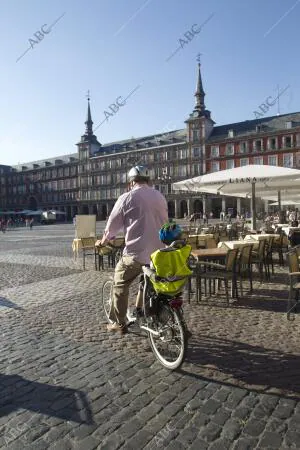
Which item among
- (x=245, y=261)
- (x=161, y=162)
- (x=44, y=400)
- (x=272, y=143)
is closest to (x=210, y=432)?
(x=44, y=400)

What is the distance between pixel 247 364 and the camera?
3.68 meters

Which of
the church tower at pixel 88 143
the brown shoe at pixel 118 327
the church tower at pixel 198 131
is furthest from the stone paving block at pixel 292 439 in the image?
the church tower at pixel 88 143

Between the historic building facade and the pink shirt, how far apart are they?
3884cm

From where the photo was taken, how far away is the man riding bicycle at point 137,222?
415 centimetres

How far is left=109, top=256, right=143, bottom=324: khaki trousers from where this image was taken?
167 inches

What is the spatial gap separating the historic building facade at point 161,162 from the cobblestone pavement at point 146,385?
38376 mm

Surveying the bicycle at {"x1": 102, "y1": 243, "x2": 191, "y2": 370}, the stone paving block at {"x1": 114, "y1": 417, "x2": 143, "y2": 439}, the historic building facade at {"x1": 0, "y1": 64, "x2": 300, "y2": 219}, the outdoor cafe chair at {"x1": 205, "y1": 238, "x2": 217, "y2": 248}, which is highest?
the historic building facade at {"x1": 0, "y1": 64, "x2": 300, "y2": 219}

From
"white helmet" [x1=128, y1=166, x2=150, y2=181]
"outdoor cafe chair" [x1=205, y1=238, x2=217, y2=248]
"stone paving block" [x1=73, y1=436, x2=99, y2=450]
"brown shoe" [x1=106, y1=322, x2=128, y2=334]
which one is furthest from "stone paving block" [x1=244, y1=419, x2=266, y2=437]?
"outdoor cafe chair" [x1=205, y1=238, x2=217, y2=248]

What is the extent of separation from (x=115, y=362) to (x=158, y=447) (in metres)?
1.42

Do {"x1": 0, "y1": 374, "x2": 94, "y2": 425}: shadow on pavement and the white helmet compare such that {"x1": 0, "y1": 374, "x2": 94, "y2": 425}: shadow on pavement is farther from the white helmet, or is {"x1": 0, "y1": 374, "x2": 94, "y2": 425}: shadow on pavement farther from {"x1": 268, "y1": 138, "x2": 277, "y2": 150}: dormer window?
{"x1": 268, "y1": 138, "x2": 277, "y2": 150}: dormer window

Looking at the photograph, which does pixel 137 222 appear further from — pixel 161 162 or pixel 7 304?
pixel 161 162

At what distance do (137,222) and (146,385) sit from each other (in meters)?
1.70

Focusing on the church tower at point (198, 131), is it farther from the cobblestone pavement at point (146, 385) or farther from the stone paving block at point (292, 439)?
the stone paving block at point (292, 439)

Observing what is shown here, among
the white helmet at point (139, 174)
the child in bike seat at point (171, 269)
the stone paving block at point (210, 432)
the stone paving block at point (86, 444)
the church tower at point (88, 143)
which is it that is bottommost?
the stone paving block at point (210, 432)
